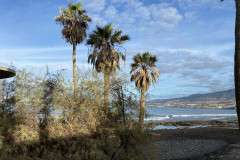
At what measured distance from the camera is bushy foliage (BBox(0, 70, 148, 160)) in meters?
8.09

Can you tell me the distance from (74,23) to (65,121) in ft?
50.1

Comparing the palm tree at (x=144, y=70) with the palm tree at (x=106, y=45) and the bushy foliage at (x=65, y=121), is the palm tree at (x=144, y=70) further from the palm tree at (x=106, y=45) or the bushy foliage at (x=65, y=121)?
the bushy foliage at (x=65, y=121)

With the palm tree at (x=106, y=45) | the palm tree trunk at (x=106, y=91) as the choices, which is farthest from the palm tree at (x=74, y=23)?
the palm tree trunk at (x=106, y=91)

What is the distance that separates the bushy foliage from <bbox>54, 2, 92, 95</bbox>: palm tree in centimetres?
1211

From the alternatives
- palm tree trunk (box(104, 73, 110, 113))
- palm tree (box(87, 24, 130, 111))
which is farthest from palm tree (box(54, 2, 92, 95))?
palm tree trunk (box(104, 73, 110, 113))

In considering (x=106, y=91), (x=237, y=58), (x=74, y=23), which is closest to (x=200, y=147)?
(x=237, y=58)

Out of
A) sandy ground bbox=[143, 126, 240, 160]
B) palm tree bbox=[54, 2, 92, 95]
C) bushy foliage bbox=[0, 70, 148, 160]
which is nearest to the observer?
bushy foliage bbox=[0, 70, 148, 160]

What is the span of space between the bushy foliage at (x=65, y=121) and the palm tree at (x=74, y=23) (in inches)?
477

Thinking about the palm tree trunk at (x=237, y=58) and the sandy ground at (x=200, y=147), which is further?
the palm tree trunk at (x=237, y=58)

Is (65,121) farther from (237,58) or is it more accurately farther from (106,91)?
(237,58)

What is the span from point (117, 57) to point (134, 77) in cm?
425

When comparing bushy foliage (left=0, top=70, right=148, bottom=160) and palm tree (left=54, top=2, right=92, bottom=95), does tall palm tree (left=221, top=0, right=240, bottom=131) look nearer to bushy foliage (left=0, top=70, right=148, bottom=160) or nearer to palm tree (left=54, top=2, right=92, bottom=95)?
bushy foliage (left=0, top=70, right=148, bottom=160)

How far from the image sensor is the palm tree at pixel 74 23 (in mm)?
21250

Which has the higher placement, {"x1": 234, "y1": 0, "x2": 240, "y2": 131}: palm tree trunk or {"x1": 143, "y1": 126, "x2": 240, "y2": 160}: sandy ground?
{"x1": 234, "y1": 0, "x2": 240, "y2": 131}: palm tree trunk
